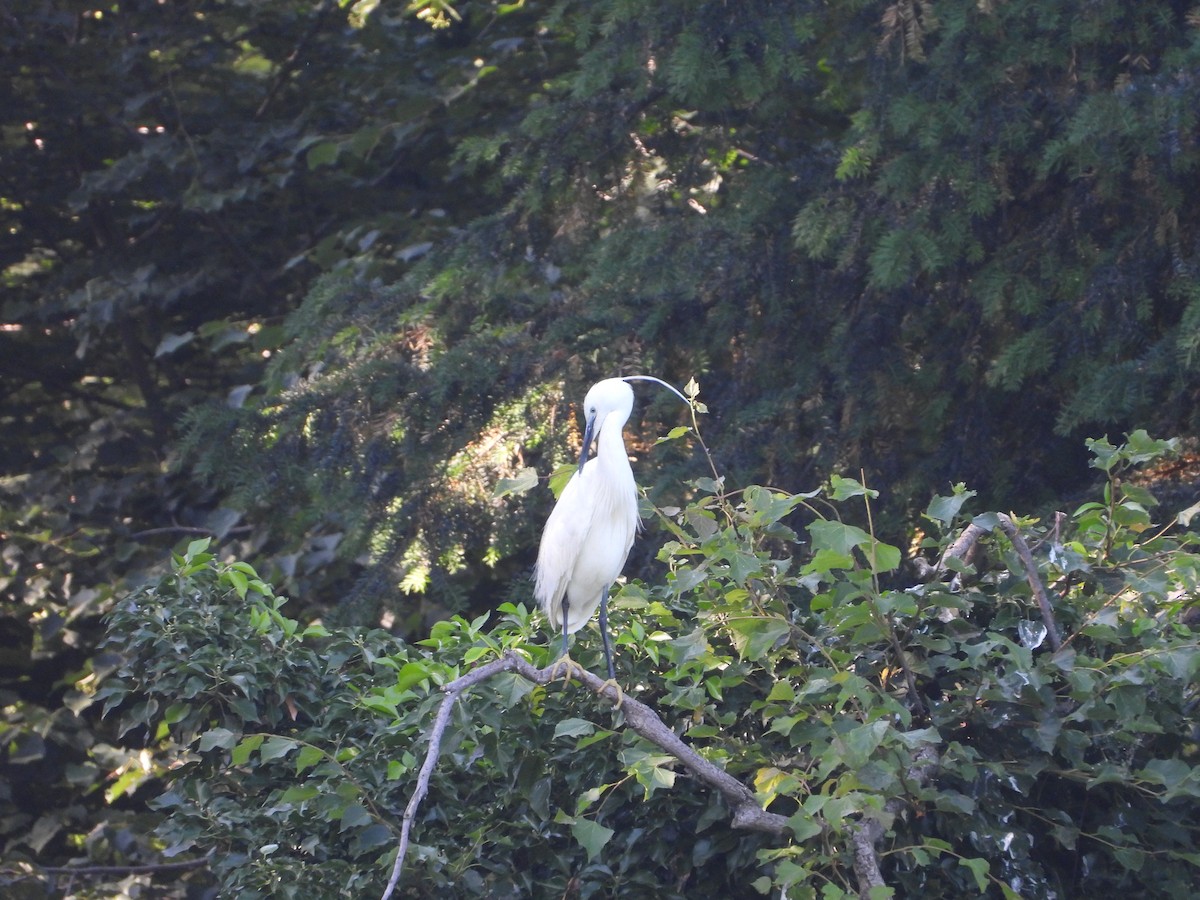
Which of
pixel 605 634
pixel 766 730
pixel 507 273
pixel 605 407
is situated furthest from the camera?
pixel 507 273

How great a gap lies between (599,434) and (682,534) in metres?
0.60

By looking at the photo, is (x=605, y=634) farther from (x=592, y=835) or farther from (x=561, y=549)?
(x=592, y=835)

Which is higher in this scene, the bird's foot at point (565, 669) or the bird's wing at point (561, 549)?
the bird's foot at point (565, 669)

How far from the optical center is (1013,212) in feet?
10.8

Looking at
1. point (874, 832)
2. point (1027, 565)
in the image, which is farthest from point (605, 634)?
point (1027, 565)

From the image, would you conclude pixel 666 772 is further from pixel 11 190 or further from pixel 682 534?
pixel 11 190

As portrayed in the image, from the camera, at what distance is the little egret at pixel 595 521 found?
2.49m

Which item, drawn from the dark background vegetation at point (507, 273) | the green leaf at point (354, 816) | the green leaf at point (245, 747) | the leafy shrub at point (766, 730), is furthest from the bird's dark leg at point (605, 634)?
the dark background vegetation at point (507, 273)

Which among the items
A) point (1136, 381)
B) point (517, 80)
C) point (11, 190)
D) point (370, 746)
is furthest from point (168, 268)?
point (1136, 381)

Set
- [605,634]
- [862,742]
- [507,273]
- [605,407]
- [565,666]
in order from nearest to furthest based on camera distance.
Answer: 1. [862,742]
2. [565,666]
3. [605,634]
4. [605,407]
5. [507,273]

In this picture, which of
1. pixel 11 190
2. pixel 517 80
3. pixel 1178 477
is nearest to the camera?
pixel 1178 477

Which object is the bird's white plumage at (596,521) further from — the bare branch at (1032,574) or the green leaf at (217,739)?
the bare branch at (1032,574)

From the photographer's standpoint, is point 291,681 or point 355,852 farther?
point 291,681

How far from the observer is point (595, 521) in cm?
255
